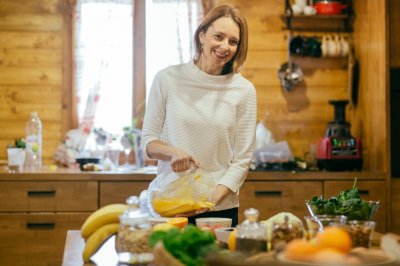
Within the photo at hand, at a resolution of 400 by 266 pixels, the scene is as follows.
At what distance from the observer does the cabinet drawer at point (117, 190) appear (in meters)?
4.24

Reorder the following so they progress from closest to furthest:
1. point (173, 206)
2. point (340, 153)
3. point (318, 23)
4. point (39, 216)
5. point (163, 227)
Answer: point (163, 227) → point (173, 206) → point (39, 216) → point (340, 153) → point (318, 23)

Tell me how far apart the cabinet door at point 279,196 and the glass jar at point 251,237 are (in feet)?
8.74

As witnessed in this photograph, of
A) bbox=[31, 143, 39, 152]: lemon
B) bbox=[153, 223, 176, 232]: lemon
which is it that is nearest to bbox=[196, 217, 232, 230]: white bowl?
bbox=[153, 223, 176, 232]: lemon

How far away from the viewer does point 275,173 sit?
14.1ft

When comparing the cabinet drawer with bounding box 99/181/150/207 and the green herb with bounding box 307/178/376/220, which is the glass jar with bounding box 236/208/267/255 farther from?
the cabinet drawer with bounding box 99/181/150/207

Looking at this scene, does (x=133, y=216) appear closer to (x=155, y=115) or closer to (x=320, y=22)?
(x=155, y=115)

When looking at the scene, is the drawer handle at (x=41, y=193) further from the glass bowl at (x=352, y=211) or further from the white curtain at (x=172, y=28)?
the glass bowl at (x=352, y=211)

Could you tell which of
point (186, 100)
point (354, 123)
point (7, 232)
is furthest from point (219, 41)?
point (354, 123)

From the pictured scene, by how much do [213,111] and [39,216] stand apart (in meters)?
1.94

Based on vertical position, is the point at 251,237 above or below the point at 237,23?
below

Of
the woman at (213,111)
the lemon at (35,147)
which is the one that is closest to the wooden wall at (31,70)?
the lemon at (35,147)

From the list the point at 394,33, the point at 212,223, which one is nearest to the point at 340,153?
the point at 394,33

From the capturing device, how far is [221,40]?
2.54m

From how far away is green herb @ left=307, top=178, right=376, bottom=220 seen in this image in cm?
215
